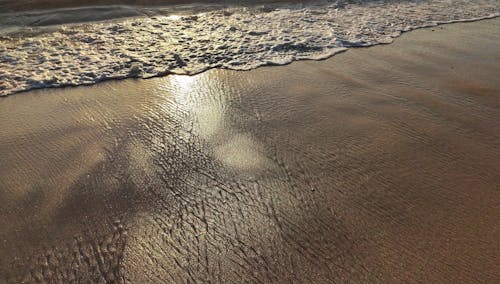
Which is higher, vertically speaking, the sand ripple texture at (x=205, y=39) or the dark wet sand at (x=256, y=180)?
the sand ripple texture at (x=205, y=39)

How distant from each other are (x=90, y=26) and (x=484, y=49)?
19.1 ft

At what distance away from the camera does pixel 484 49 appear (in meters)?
4.40

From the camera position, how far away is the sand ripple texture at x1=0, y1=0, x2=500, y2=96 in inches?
156

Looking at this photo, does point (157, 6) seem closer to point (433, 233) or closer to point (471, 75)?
point (471, 75)

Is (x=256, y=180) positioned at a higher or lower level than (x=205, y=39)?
lower

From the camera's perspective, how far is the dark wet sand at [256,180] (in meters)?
1.89

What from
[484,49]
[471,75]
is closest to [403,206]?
[471,75]

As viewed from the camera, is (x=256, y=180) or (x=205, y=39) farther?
(x=205, y=39)

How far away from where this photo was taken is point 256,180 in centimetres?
239

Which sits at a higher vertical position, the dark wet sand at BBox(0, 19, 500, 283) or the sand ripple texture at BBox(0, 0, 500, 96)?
the sand ripple texture at BBox(0, 0, 500, 96)

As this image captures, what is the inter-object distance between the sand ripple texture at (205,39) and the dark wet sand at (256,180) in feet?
1.54

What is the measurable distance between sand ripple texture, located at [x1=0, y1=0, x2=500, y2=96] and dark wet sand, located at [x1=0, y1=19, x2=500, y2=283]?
470mm

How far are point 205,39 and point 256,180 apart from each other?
122 inches

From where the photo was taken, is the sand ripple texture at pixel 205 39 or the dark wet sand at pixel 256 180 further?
the sand ripple texture at pixel 205 39
